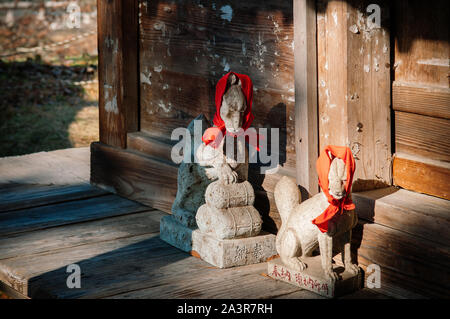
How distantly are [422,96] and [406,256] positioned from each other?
753 mm

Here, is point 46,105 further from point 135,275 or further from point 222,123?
point 135,275

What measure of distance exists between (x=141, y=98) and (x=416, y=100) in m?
2.39

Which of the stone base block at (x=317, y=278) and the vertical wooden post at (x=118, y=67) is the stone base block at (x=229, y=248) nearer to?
the stone base block at (x=317, y=278)

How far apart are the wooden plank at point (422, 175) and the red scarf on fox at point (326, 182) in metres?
0.42

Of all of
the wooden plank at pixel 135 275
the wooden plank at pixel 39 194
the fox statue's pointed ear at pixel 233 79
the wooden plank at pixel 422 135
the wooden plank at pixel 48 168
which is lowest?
the wooden plank at pixel 135 275

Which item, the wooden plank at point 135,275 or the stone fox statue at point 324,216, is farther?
the wooden plank at point 135,275

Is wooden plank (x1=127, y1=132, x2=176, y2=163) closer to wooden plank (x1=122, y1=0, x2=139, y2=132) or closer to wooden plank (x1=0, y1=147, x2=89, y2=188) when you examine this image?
wooden plank (x1=122, y1=0, x2=139, y2=132)

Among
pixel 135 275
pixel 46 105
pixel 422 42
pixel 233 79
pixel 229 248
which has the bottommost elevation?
pixel 135 275

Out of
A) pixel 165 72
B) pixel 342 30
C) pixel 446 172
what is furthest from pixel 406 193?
pixel 165 72

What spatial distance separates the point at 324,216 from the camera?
124 inches

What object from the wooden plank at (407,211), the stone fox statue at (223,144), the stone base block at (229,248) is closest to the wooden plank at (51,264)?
the stone base block at (229,248)

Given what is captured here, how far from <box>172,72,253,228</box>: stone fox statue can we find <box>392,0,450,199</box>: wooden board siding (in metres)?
0.78

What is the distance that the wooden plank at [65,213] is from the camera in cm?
443

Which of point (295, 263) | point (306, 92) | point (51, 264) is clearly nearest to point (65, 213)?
point (51, 264)
